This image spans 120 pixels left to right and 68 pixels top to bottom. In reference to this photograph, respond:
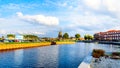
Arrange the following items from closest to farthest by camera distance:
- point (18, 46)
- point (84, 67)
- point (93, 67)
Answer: point (84, 67) → point (93, 67) → point (18, 46)

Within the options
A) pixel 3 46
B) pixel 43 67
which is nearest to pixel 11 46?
pixel 3 46

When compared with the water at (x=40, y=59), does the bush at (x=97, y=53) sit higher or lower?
higher

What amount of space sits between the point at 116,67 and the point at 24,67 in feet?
43.4

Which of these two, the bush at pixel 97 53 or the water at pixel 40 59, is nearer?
the water at pixel 40 59

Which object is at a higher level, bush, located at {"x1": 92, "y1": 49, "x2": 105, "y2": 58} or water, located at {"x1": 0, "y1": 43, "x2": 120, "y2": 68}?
bush, located at {"x1": 92, "y1": 49, "x2": 105, "y2": 58}

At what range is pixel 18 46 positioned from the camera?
85188 millimetres

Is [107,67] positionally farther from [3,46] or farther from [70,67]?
[3,46]

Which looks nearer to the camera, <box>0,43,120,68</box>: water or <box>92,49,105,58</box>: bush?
<box>0,43,120,68</box>: water

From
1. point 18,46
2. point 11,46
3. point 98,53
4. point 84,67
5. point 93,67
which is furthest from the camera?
point 18,46

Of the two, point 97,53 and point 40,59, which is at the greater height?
point 97,53

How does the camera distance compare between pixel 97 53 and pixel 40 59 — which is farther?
pixel 40 59

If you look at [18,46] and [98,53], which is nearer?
[98,53]

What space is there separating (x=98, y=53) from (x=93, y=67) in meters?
15.9

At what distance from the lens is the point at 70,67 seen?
3030cm
